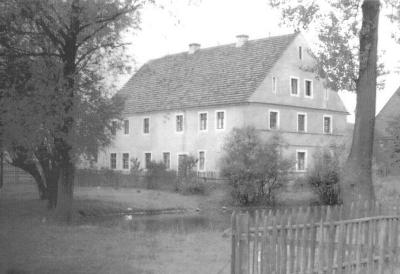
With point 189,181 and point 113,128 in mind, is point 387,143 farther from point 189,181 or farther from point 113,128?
point 113,128

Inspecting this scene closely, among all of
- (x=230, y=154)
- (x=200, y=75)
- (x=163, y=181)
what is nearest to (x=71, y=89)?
(x=230, y=154)

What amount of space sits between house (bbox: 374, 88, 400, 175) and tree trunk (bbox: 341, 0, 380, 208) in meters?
12.7

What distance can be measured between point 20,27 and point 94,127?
13.3ft

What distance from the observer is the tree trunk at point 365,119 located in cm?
1387

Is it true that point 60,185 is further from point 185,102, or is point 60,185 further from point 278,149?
point 185,102

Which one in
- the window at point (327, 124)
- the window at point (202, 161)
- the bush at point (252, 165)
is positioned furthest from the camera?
the window at point (327, 124)

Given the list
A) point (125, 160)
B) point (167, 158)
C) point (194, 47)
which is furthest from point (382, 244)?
point (125, 160)

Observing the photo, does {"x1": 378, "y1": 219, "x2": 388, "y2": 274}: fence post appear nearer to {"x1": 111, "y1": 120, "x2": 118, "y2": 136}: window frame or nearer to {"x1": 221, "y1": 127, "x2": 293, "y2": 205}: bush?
{"x1": 111, "y1": 120, "x2": 118, "y2": 136}: window frame

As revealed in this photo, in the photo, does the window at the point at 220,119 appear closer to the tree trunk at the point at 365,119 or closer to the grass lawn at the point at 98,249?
the grass lawn at the point at 98,249

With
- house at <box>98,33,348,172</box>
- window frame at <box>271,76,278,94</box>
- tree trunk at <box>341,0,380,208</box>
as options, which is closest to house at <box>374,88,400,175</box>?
house at <box>98,33,348,172</box>

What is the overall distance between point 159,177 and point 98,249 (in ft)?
86.8

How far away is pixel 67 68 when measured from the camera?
20.8 meters

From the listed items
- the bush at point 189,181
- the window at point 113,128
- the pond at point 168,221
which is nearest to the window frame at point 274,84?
the bush at point 189,181

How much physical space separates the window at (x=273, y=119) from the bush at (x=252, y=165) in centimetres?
1151
